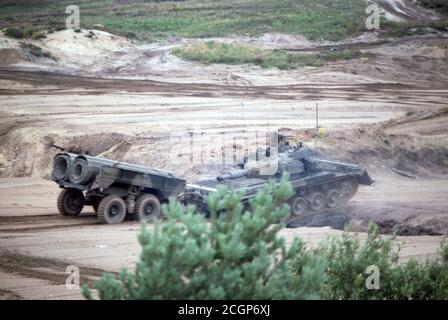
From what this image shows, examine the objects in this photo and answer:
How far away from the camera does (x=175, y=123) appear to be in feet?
99.0

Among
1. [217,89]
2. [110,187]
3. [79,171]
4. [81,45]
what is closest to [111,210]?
[110,187]

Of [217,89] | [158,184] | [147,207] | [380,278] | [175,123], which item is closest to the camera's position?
[380,278]

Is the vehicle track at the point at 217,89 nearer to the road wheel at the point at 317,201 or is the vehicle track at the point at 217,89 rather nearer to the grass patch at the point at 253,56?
the grass patch at the point at 253,56

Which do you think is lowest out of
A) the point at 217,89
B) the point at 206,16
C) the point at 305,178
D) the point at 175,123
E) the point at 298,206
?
the point at 298,206

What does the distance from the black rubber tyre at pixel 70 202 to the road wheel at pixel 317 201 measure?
5457 millimetres

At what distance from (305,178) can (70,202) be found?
557 cm

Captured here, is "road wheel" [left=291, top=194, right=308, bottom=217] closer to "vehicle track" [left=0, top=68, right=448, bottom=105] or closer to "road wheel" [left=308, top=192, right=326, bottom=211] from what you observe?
"road wheel" [left=308, top=192, right=326, bottom=211]

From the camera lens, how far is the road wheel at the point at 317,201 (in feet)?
71.8

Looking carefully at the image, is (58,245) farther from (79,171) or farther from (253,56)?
(253,56)

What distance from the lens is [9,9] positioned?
177 feet

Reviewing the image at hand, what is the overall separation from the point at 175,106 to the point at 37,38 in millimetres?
12068

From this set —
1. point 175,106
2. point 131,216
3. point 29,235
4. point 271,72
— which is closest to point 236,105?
point 175,106

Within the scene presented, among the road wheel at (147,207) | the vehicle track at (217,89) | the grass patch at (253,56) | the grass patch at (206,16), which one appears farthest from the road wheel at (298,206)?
the grass patch at (206,16)

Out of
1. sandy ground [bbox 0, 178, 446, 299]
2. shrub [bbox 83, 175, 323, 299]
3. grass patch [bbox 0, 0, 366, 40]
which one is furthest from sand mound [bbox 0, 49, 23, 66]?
shrub [bbox 83, 175, 323, 299]
